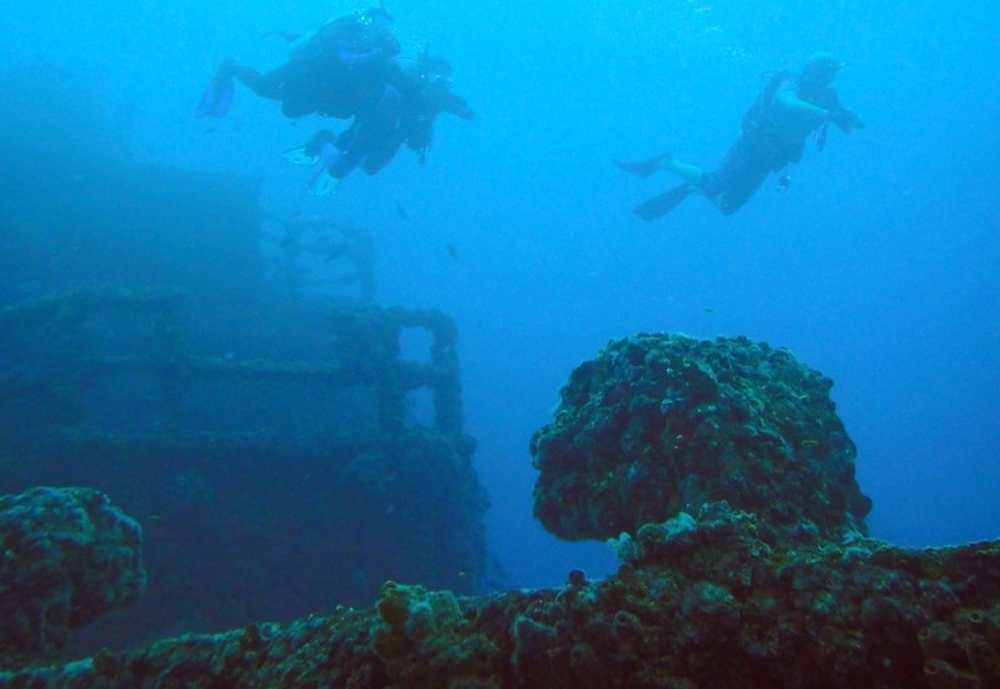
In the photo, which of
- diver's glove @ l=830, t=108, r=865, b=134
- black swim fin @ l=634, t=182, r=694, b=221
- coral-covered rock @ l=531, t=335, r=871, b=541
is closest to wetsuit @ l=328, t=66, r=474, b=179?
black swim fin @ l=634, t=182, r=694, b=221

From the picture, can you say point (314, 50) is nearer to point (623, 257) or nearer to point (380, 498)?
point (380, 498)

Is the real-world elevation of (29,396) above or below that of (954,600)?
above

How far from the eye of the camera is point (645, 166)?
12.7m

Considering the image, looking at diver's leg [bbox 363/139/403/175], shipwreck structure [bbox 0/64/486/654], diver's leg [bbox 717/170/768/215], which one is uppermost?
diver's leg [bbox 717/170/768/215]

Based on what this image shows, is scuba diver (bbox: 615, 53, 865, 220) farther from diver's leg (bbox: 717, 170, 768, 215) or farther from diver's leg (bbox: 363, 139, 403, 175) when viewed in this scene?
diver's leg (bbox: 363, 139, 403, 175)

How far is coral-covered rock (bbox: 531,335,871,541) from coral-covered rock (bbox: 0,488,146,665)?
2315mm

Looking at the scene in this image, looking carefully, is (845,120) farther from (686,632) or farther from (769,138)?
(686,632)

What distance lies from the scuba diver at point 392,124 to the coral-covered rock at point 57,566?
562 centimetres

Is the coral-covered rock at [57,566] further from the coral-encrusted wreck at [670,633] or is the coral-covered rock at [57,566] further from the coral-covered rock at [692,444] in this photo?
the coral-covered rock at [692,444]

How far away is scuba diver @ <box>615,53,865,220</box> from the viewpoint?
31.4 ft

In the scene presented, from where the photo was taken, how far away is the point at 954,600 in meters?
1.55

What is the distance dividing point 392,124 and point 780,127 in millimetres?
6026

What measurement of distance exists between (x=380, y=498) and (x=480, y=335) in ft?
405

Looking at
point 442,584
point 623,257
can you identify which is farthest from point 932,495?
point 442,584
